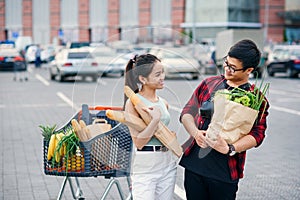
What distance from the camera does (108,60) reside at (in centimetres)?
447

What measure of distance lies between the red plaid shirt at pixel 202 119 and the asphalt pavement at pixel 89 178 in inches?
109

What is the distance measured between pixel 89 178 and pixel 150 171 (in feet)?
12.7

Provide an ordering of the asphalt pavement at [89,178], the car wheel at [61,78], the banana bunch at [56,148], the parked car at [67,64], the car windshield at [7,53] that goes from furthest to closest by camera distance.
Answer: the car windshield at [7,53], the car wheel at [61,78], the parked car at [67,64], the asphalt pavement at [89,178], the banana bunch at [56,148]

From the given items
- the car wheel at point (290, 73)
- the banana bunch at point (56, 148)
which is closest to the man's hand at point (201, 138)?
the banana bunch at point (56, 148)

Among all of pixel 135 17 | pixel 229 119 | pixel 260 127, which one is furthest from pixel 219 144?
pixel 135 17

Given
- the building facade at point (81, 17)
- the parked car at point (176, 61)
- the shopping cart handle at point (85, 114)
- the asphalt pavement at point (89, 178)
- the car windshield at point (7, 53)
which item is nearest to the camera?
the parked car at point (176, 61)

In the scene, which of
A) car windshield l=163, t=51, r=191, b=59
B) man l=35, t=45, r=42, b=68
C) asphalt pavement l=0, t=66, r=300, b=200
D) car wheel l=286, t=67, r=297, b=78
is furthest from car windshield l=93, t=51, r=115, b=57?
man l=35, t=45, r=42, b=68

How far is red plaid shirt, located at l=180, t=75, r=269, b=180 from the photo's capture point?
12.5 ft

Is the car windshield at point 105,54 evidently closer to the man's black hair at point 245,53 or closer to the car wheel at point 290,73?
the man's black hair at point 245,53

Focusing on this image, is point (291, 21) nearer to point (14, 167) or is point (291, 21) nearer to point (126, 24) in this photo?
point (126, 24)

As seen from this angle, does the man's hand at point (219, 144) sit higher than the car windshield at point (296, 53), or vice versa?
the man's hand at point (219, 144)

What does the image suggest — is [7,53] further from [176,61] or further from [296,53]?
[176,61]

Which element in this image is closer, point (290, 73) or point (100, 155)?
point (100, 155)

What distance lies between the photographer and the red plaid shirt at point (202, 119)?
12.5 ft
